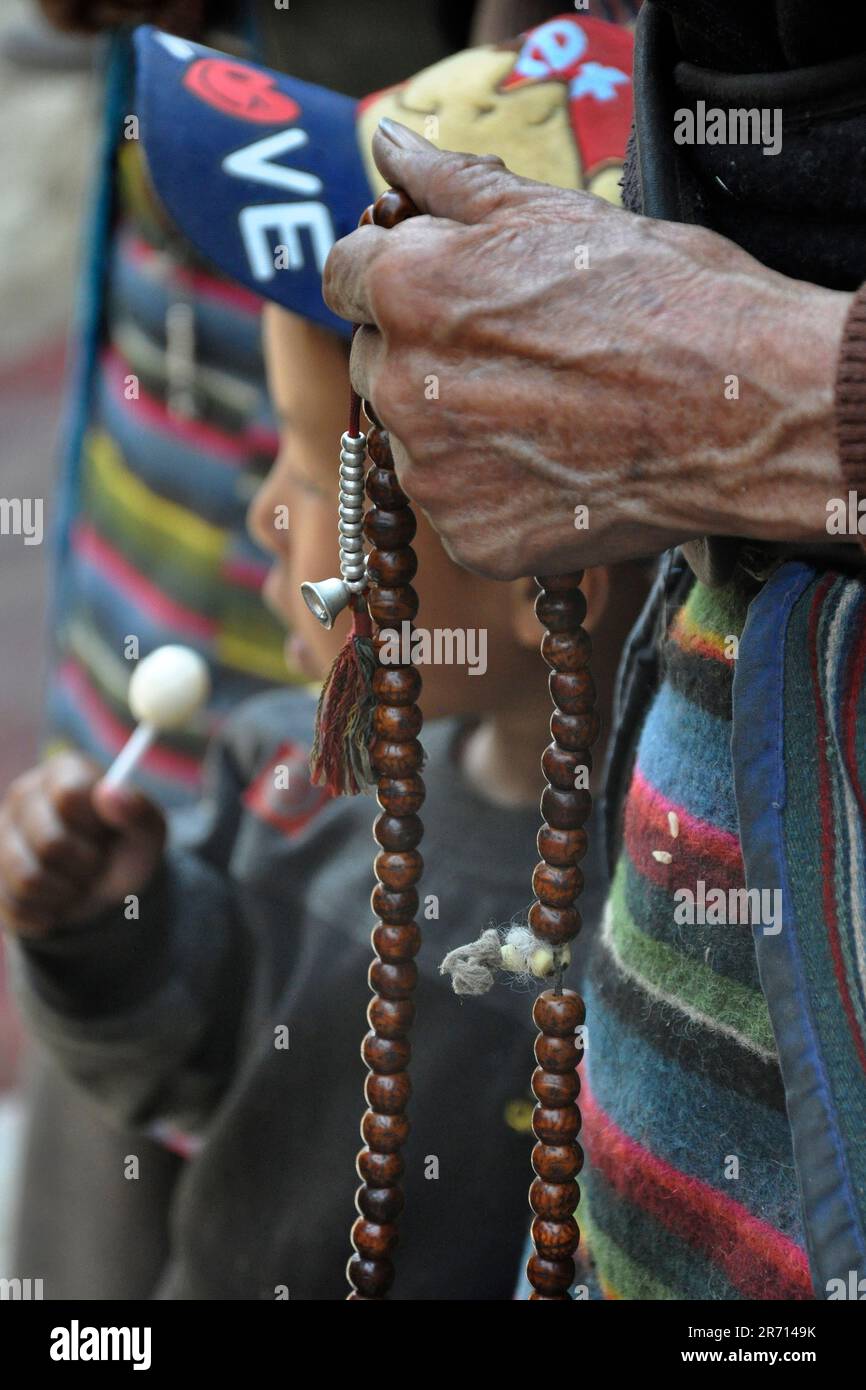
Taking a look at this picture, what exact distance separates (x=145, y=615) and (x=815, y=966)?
3.60ft

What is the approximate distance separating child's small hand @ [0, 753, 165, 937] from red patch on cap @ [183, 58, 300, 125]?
51cm

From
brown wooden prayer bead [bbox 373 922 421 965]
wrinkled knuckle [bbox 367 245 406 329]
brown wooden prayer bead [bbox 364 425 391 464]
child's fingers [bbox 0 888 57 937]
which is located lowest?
brown wooden prayer bead [bbox 373 922 421 965]

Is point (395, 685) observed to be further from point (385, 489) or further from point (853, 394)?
point (853, 394)

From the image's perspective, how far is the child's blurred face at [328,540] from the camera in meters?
1.06

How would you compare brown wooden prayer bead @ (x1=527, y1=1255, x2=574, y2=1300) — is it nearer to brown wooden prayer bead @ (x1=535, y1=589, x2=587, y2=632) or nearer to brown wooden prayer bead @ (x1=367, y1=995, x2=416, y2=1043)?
brown wooden prayer bead @ (x1=367, y1=995, x2=416, y2=1043)

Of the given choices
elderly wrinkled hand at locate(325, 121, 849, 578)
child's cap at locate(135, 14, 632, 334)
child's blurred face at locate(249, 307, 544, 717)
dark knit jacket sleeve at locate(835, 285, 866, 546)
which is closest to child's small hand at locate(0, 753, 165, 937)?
child's blurred face at locate(249, 307, 544, 717)

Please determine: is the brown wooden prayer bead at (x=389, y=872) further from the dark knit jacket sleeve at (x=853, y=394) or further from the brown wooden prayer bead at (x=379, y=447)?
the dark knit jacket sleeve at (x=853, y=394)

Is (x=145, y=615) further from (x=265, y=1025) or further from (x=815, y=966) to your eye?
(x=815, y=966)

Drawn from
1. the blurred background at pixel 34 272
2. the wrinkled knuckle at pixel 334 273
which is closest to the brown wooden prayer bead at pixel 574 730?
the wrinkled knuckle at pixel 334 273

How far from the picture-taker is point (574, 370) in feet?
1.95

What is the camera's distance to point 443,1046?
1.06 meters

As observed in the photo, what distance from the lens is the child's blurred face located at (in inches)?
41.6

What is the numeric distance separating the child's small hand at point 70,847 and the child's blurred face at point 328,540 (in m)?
0.21

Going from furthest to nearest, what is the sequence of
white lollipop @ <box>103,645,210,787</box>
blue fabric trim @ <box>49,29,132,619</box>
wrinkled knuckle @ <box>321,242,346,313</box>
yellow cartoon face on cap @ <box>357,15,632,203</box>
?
1. blue fabric trim @ <box>49,29,132,619</box>
2. white lollipop @ <box>103,645,210,787</box>
3. yellow cartoon face on cap @ <box>357,15,632,203</box>
4. wrinkled knuckle @ <box>321,242,346,313</box>
